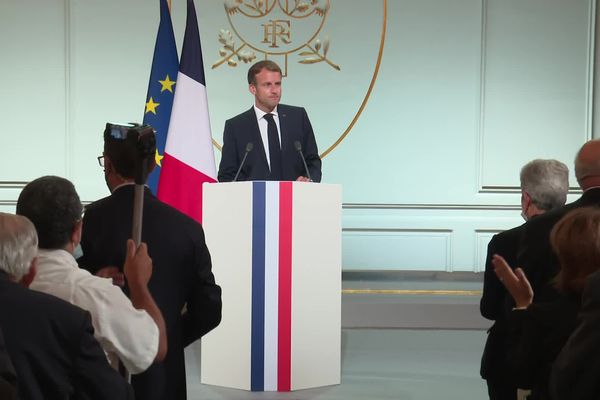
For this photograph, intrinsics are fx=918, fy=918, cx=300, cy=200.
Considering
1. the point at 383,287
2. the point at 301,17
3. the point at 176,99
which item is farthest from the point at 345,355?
the point at 301,17

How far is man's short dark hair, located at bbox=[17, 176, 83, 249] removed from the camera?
2.17 metres

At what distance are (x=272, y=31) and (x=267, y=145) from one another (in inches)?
113

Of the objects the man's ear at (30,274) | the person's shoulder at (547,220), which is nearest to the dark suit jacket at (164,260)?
the man's ear at (30,274)

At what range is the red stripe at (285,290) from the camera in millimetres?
4449

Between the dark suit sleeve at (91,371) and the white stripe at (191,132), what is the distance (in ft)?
10.3

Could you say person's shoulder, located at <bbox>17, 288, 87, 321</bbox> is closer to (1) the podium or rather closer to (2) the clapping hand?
(2) the clapping hand

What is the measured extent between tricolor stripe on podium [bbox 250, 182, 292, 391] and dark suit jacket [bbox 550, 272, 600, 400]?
8.70 ft

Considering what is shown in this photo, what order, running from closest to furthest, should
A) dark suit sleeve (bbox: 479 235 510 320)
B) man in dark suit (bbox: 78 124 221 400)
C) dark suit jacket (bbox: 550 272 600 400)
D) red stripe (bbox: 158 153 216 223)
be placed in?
dark suit jacket (bbox: 550 272 600 400)
man in dark suit (bbox: 78 124 221 400)
dark suit sleeve (bbox: 479 235 510 320)
red stripe (bbox: 158 153 216 223)

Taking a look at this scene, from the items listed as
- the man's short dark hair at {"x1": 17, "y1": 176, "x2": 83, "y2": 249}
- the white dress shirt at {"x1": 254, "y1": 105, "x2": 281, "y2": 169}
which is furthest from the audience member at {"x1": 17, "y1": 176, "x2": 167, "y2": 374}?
the white dress shirt at {"x1": 254, "y1": 105, "x2": 281, "y2": 169}

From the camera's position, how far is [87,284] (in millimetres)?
2107

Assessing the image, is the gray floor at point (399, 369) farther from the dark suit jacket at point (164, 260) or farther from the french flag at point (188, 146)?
the dark suit jacket at point (164, 260)

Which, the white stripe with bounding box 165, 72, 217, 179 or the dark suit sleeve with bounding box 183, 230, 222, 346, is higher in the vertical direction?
the white stripe with bounding box 165, 72, 217, 179

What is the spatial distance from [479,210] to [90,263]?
19.8ft

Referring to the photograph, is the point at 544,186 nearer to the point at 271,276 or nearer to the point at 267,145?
the point at 271,276
